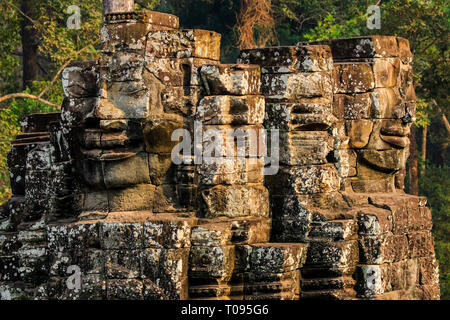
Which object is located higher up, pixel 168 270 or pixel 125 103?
pixel 125 103

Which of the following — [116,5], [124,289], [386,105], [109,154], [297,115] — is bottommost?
[124,289]

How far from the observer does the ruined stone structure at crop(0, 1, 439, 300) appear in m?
9.02

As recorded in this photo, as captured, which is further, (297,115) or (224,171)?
(297,115)

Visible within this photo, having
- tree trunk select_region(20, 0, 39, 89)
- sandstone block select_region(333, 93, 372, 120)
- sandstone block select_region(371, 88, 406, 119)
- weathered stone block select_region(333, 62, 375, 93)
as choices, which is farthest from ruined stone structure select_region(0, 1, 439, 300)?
tree trunk select_region(20, 0, 39, 89)

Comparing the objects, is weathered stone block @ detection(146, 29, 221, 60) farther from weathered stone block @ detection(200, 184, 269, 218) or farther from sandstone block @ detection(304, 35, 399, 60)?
sandstone block @ detection(304, 35, 399, 60)

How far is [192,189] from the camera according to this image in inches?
361

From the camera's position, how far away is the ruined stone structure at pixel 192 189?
29.6 feet

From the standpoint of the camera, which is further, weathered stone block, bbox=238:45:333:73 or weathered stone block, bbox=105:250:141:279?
weathered stone block, bbox=238:45:333:73

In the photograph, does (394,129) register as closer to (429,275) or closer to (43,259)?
(429,275)

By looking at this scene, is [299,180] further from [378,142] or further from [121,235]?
[121,235]

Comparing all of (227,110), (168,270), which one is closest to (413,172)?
(227,110)

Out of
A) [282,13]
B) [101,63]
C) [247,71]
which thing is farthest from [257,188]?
[282,13]

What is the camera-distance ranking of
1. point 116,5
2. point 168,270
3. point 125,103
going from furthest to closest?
point 116,5 < point 125,103 < point 168,270

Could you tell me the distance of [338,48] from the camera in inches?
419
